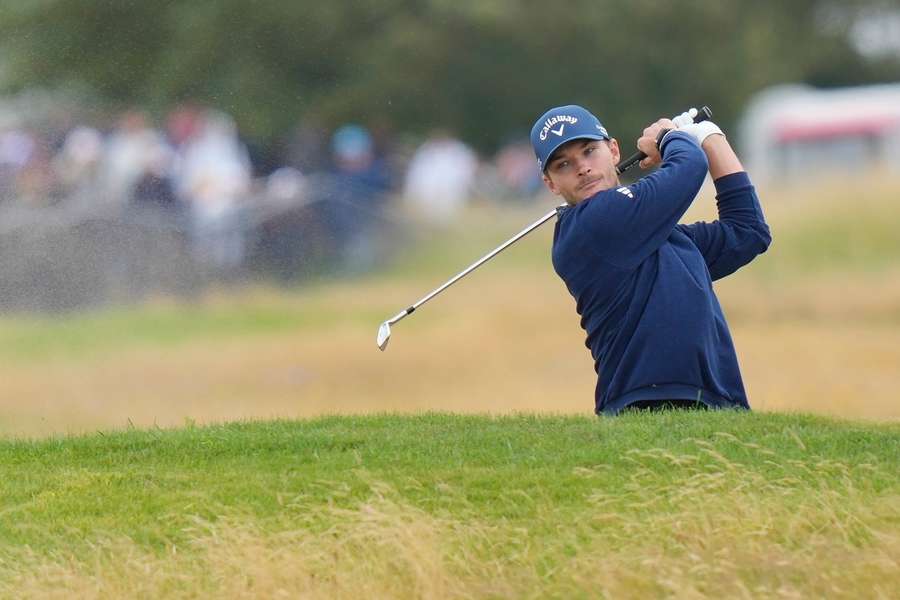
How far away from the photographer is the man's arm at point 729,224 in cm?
841

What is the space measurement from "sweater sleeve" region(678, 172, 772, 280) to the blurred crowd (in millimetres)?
12099

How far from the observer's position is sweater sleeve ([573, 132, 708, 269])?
780 centimetres

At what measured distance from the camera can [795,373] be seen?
70.7 feet

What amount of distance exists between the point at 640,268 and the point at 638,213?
0.83 ft

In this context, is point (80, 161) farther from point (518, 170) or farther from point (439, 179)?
point (518, 170)

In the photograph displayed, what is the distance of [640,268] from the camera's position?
7949 mm

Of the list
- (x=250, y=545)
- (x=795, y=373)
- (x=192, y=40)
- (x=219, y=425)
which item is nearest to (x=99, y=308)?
(x=192, y=40)

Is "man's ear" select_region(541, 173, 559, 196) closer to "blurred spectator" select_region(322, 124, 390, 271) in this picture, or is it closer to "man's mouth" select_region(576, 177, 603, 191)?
"man's mouth" select_region(576, 177, 603, 191)

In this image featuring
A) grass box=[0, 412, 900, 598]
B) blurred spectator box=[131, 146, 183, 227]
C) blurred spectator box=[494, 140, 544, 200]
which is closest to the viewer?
grass box=[0, 412, 900, 598]

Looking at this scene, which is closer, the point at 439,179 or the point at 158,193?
the point at 158,193

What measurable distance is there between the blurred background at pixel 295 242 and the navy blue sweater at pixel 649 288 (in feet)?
29.8

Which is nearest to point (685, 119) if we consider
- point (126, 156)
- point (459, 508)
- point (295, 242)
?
point (459, 508)

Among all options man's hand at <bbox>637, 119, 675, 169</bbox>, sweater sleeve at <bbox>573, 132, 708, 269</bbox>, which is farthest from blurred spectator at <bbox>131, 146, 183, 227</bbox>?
sweater sleeve at <bbox>573, 132, 708, 269</bbox>

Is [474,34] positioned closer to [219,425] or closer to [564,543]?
[219,425]
